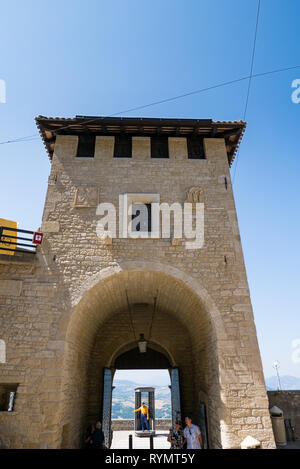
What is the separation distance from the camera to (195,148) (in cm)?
871

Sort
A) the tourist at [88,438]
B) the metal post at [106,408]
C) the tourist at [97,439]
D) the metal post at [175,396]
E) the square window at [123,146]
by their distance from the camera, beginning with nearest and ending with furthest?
the tourist at [97,439] < the tourist at [88,438] < the metal post at [106,408] < the metal post at [175,396] < the square window at [123,146]

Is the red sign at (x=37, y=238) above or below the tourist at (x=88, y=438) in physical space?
above

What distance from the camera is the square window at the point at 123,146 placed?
845cm

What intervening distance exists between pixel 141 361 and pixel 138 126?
31.6 ft

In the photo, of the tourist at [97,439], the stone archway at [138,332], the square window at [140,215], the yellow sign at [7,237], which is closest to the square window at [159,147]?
the square window at [140,215]

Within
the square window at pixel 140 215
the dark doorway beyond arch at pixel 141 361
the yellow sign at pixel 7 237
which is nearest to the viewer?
the yellow sign at pixel 7 237

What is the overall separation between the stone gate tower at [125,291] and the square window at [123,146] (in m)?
0.03

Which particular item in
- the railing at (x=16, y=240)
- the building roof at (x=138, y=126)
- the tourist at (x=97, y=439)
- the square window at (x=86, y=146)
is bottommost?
the tourist at (x=97, y=439)

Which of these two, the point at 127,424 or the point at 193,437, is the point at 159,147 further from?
the point at 127,424

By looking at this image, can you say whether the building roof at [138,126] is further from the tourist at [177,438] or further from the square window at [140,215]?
the tourist at [177,438]

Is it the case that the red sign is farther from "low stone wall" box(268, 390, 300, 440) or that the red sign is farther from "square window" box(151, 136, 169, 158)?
"low stone wall" box(268, 390, 300, 440)
